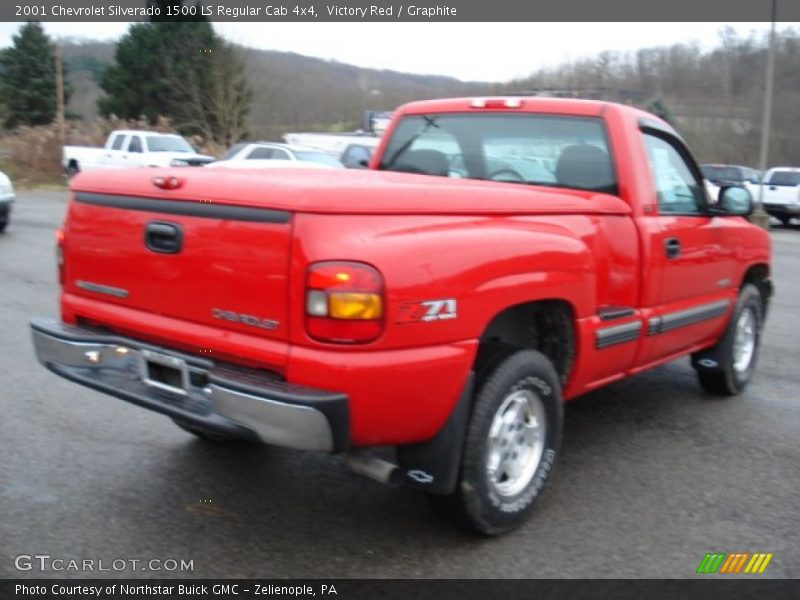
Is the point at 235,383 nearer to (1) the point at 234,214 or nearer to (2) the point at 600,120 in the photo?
(1) the point at 234,214

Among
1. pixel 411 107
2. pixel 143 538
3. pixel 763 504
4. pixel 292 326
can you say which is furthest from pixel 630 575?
pixel 411 107

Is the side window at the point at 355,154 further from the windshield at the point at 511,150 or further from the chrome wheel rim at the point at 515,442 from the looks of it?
the chrome wheel rim at the point at 515,442

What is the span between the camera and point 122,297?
3543 millimetres

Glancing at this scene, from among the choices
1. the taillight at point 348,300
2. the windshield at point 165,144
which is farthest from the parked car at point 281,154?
the taillight at point 348,300

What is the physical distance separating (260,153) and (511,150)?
53.2 ft

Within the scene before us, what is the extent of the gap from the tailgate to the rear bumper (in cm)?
17

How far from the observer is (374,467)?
319 centimetres

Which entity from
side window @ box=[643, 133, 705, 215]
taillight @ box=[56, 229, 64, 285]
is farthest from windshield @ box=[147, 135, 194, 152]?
taillight @ box=[56, 229, 64, 285]

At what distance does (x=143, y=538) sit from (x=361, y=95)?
92.8 feet

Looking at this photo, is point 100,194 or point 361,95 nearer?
point 100,194

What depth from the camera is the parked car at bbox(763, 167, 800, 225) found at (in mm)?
22797
